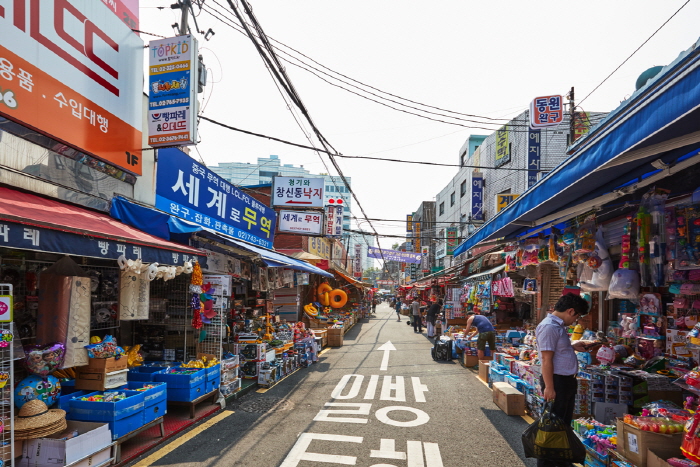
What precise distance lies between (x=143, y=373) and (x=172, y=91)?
5278 millimetres

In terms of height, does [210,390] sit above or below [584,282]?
below

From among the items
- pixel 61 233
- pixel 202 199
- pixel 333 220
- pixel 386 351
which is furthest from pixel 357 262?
pixel 61 233

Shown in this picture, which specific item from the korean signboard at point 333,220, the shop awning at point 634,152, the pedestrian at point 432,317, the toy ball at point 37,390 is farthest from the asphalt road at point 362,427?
the korean signboard at point 333,220

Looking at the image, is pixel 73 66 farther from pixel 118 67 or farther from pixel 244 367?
pixel 244 367

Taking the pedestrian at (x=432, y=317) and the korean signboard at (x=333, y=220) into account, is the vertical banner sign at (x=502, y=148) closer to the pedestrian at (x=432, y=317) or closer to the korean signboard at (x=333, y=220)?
the pedestrian at (x=432, y=317)

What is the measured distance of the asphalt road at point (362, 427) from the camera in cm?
537

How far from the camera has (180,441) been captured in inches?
234

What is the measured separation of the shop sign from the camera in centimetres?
2508

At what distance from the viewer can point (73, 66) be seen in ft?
20.4

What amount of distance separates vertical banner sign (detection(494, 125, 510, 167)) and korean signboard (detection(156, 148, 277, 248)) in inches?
608

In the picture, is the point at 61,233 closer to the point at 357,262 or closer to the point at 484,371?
the point at 484,371

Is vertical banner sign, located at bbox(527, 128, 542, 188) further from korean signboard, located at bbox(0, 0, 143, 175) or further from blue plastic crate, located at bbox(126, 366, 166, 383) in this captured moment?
blue plastic crate, located at bbox(126, 366, 166, 383)

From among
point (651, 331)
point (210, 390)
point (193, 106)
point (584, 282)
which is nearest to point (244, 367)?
point (210, 390)

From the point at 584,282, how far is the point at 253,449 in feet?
18.7
